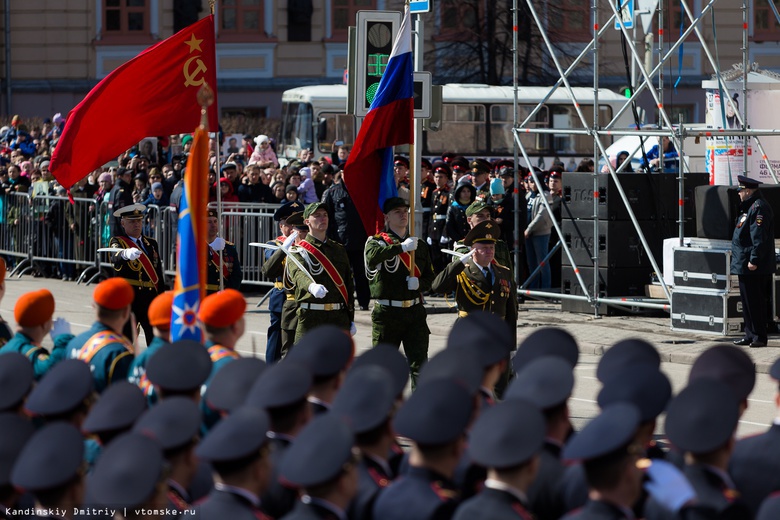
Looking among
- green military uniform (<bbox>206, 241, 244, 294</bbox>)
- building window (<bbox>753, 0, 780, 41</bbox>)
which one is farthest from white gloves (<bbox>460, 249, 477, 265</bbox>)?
building window (<bbox>753, 0, 780, 41</bbox>)

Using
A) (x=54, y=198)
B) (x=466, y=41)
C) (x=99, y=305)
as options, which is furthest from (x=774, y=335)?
(x=466, y=41)

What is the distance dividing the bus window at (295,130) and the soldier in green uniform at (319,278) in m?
18.3

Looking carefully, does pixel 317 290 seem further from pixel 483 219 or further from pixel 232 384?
pixel 232 384

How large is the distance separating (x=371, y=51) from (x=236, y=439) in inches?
400

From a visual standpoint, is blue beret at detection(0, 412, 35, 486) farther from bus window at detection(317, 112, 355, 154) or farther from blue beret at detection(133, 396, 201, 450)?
bus window at detection(317, 112, 355, 154)

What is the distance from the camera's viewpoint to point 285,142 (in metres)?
30.5

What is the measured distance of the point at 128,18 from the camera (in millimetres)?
41719

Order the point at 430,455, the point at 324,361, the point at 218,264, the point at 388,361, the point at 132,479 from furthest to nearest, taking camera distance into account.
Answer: the point at 218,264 < the point at 388,361 < the point at 324,361 < the point at 430,455 < the point at 132,479

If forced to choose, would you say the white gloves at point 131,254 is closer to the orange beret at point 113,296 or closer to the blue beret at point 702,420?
the orange beret at point 113,296

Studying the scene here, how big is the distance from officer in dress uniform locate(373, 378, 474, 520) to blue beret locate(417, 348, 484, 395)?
0.67 m

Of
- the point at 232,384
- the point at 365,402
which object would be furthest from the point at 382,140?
the point at 365,402

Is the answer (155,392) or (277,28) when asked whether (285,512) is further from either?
(277,28)

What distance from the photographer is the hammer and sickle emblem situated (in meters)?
11.0

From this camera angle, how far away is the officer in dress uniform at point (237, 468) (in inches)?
181
